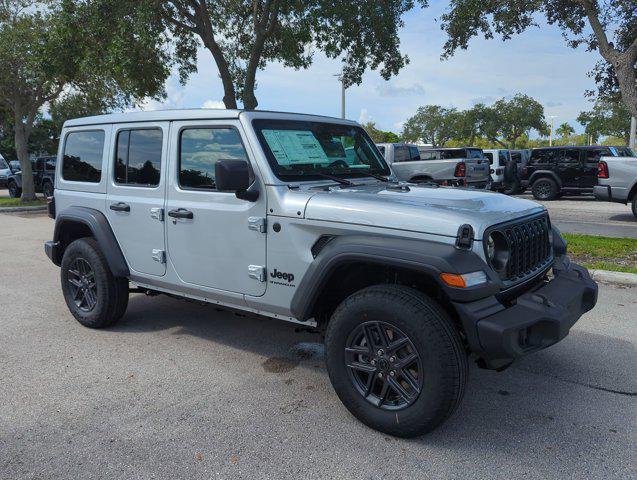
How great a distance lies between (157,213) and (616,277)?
5.51 m

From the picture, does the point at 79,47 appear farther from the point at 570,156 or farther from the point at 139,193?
the point at 570,156

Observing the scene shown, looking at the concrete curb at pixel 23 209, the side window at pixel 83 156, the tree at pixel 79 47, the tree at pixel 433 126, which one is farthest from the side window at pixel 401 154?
the tree at pixel 433 126

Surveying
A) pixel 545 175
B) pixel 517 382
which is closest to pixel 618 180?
pixel 545 175

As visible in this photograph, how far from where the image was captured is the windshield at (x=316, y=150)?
3.69 m

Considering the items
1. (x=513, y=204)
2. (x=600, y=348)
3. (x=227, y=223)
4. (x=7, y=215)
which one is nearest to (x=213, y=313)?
(x=227, y=223)

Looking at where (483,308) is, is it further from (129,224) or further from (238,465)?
(129,224)

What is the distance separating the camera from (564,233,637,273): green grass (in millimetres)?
7148

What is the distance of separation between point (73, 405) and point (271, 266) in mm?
1573

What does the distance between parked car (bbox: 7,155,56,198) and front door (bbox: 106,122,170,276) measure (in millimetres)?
18026

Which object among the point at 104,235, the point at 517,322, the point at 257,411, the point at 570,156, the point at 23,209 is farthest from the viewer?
the point at 570,156

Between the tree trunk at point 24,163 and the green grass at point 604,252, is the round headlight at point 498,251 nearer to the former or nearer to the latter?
the green grass at point 604,252

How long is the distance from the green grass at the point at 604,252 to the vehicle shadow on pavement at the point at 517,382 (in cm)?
284

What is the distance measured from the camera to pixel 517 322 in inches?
108

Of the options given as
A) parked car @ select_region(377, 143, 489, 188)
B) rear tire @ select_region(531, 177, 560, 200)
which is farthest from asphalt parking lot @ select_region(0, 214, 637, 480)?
rear tire @ select_region(531, 177, 560, 200)
